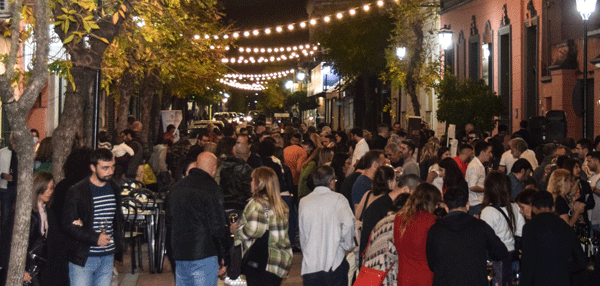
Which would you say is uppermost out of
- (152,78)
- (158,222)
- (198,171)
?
(152,78)

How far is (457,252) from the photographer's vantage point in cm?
648

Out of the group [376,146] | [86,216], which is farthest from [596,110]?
[86,216]

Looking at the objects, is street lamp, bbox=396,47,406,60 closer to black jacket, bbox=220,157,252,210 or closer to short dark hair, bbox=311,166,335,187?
black jacket, bbox=220,157,252,210

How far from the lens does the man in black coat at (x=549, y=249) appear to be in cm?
705

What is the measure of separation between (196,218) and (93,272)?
1011 mm

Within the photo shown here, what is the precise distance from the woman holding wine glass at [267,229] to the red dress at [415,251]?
44.6 inches

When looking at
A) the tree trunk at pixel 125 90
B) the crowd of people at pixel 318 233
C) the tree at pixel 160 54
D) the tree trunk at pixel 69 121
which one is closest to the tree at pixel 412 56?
the tree at pixel 160 54

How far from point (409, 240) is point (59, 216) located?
3.08 m

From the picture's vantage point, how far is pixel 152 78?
26641 millimetres

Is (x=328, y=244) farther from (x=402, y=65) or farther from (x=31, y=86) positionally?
(x=402, y=65)

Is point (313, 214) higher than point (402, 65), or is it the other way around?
point (402, 65)

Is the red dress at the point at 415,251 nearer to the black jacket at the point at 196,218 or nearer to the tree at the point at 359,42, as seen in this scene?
the black jacket at the point at 196,218

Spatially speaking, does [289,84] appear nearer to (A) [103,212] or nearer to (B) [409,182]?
(B) [409,182]

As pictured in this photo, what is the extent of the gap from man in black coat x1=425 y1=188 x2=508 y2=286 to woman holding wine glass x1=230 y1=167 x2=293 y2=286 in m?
1.42
